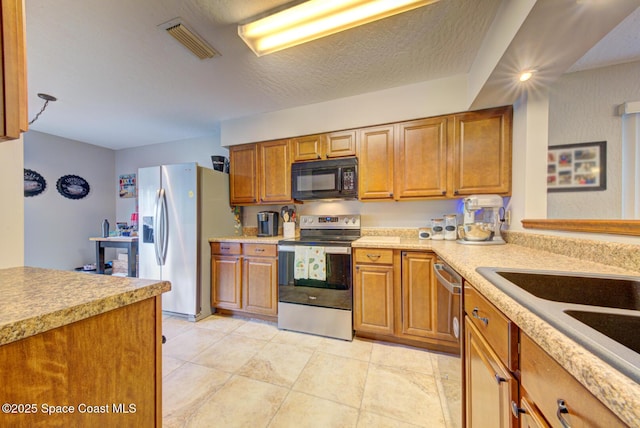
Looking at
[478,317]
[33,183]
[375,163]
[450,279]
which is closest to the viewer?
[478,317]

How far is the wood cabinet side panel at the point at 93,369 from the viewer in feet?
1.48

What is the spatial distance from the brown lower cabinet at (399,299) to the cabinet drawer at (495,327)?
0.94m

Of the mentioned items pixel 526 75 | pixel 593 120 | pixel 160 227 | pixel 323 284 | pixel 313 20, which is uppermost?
pixel 313 20

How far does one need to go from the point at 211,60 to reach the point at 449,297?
8.60 ft

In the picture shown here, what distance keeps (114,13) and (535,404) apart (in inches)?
102

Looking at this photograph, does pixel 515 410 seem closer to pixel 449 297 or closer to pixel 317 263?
pixel 449 297

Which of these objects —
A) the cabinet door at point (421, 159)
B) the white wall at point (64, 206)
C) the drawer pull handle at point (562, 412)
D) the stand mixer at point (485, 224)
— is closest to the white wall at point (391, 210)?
the cabinet door at point (421, 159)

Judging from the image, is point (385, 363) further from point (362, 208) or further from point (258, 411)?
point (362, 208)

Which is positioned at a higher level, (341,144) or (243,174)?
(341,144)

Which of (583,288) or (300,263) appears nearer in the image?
(583,288)

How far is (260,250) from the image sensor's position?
8.25 feet

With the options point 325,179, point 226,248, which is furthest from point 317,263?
point 226,248

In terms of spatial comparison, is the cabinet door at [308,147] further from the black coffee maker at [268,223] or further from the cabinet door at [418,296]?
the cabinet door at [418,296]

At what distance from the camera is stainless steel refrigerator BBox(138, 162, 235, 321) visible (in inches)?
101
